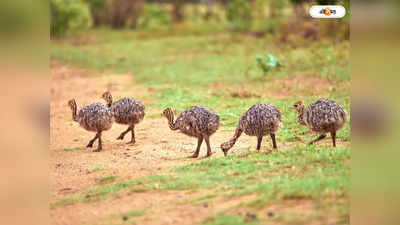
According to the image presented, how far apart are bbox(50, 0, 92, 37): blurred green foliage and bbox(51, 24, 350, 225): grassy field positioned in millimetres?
754

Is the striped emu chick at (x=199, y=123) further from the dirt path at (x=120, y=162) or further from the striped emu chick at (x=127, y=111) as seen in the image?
the striped emu chick at (x=127, y=111)

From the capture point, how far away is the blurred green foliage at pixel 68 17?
24.2 m

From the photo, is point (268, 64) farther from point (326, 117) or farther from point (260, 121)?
point (326, 117)

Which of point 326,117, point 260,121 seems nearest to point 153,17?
point 260,121

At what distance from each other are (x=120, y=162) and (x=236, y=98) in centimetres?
456

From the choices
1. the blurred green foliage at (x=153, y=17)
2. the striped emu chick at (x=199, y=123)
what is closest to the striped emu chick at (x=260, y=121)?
the striped emu chick at (x=199, y=123)

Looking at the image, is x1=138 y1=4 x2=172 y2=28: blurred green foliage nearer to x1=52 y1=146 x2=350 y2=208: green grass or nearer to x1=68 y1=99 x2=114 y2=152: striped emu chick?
x1=68 y1=99 x2=114 y2=152: striped emu chick

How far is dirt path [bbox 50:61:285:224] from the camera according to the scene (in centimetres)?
534

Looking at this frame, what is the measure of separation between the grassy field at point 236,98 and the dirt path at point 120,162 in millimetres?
167

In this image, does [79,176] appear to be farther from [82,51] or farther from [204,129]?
[82,51]

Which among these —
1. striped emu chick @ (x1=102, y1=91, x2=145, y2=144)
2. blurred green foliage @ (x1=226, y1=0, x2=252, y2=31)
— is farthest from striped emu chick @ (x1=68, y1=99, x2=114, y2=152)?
blurred green foliage @ (x1=226, y1=0, x2=252, y2=31)

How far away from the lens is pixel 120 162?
752 centimetres
